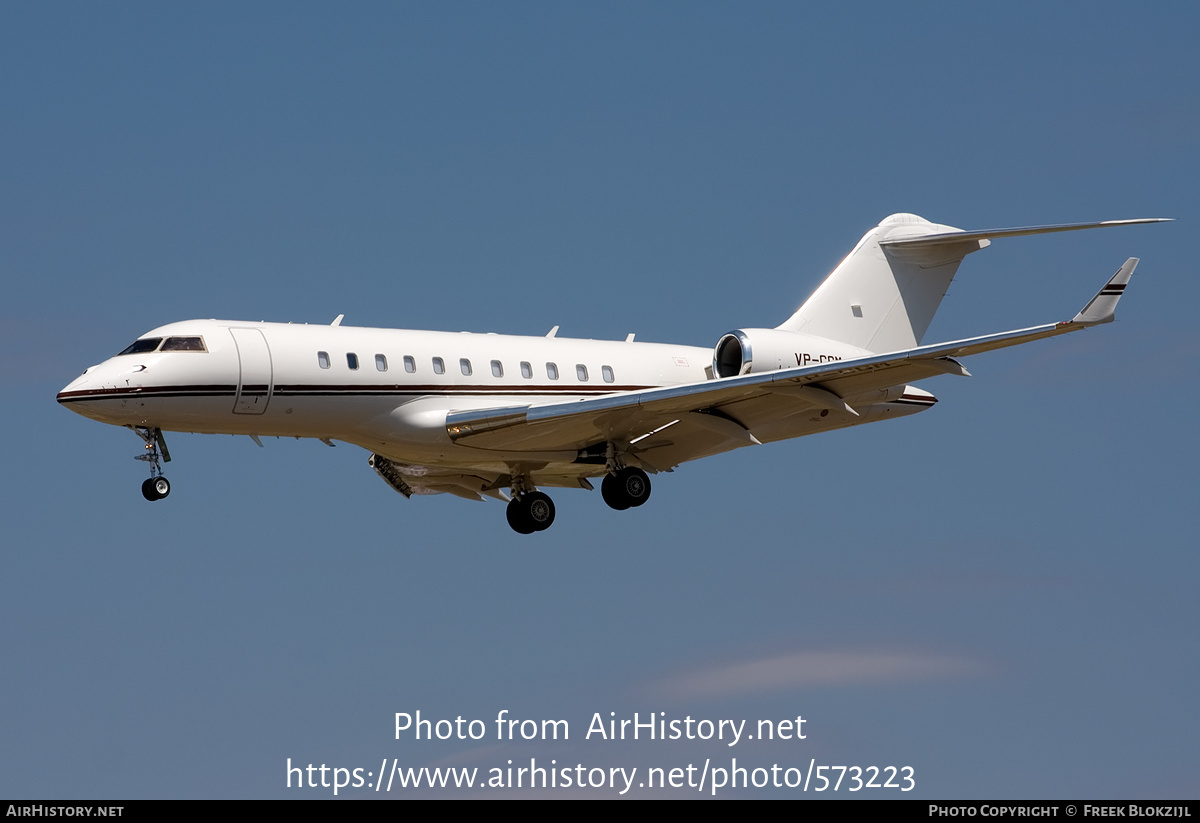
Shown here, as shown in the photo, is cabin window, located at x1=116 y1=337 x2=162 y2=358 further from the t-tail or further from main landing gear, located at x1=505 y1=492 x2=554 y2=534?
the t-tail

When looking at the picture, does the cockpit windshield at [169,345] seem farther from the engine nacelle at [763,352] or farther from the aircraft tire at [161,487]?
the engine nacelle at [763,352]

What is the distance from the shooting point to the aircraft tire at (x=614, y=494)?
27.8m

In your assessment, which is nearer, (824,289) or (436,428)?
(436,428)

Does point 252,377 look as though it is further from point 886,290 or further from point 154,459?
point 886,290

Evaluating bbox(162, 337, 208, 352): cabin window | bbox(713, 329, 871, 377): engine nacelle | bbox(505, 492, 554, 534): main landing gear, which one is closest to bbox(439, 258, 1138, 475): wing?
bbox(713, 329, 871, 377): engine nacelle

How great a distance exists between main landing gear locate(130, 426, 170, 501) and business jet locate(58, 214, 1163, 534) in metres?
0.03

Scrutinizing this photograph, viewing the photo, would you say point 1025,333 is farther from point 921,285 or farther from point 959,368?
point 921,285

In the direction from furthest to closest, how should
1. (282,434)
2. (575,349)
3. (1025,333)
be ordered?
(575,349) < (282,434) < (1025,333)

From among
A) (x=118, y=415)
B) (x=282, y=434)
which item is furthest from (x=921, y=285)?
(x=118, y=415)

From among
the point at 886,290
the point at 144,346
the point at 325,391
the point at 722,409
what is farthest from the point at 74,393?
the point at 886,290

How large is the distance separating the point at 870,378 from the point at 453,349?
6.26m

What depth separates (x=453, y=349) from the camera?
88.1ft

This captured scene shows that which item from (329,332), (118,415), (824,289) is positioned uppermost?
(824,289)

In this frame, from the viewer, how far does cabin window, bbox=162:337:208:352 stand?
25.0 metres
